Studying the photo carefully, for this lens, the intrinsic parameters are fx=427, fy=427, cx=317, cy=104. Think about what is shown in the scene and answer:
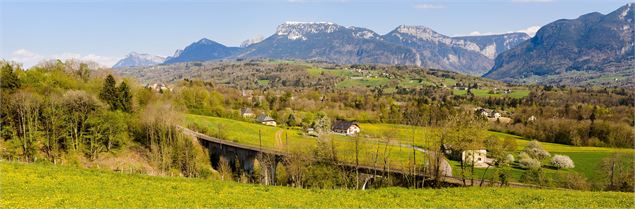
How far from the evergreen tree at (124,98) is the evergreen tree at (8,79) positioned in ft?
44.2

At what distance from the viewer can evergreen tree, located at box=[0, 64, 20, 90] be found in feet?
190

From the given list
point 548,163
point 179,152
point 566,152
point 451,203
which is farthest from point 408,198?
point 566,152

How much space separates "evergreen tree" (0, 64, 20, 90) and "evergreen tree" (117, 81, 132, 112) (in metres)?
13.5

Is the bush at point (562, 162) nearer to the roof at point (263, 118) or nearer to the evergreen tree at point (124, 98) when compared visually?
the evergreen tree at point (124, 98)

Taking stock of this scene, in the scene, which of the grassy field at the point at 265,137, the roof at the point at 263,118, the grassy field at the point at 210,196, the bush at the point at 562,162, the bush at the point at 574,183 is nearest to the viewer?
the grassy field at the point at 210,196

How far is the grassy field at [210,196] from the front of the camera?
21.4m

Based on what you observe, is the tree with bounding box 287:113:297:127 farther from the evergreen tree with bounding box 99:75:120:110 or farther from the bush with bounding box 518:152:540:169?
the bush with bounding box 518:152:540:169

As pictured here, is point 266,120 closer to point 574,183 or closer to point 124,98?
point 124,98

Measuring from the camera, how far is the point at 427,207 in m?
21.8

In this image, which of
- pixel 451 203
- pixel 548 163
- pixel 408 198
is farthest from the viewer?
pixel 548 163

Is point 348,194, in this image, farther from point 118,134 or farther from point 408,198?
point 118,134

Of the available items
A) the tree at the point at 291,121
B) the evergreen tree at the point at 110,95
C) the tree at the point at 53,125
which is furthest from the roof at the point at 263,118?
the tree at the point at 53,125

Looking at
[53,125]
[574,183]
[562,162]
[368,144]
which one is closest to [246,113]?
[368,144]

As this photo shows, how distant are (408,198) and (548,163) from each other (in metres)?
61.3
